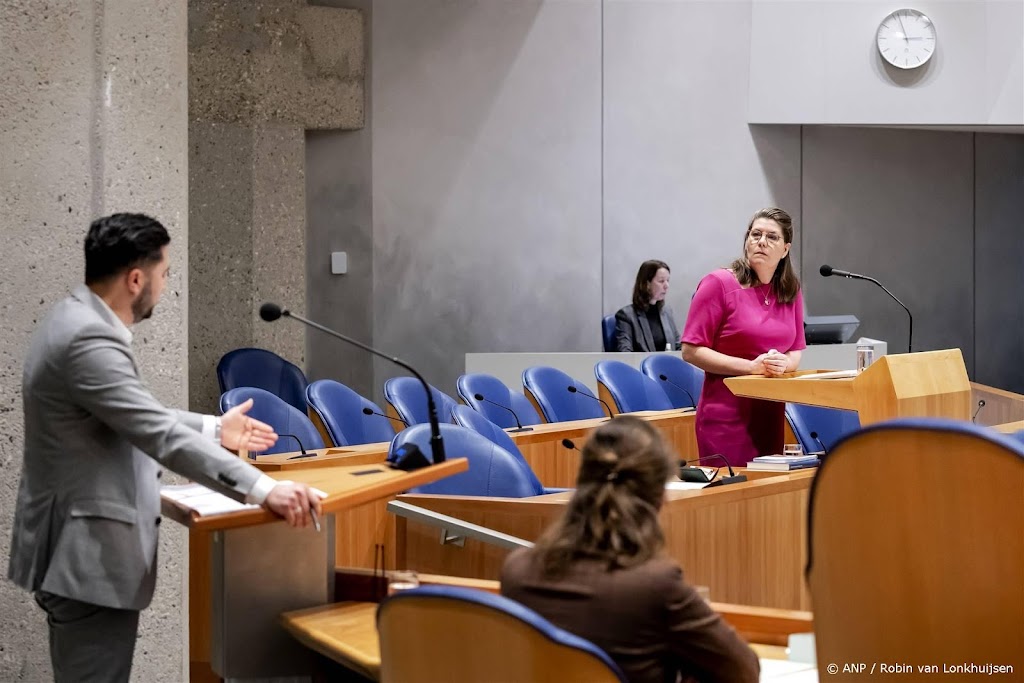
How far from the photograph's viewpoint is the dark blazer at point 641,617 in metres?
1.91

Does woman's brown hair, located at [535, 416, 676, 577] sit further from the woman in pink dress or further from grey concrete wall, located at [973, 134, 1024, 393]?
grey concrete wall, located at [973, 134, 1024, 393]

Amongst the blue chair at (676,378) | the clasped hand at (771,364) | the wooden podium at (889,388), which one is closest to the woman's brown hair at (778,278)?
the clasped hand at (771,364)

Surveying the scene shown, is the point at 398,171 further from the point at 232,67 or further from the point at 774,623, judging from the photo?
the point at 774,623

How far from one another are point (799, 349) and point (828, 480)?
111 inches

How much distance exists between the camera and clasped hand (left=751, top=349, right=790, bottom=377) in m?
4.19

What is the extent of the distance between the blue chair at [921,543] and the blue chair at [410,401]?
373 cm

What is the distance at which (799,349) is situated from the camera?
4523mm

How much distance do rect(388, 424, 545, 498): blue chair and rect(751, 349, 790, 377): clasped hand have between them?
37.0 inches

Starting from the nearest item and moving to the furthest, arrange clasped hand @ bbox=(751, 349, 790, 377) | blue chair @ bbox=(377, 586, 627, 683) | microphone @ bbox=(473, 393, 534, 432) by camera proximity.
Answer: blue chair @ bbox=(377, 586, 627, 683)
clasped hand @ bbox=(751, 349, 790, 377)
microphone @ bbox=(473, 393, 534, 432)

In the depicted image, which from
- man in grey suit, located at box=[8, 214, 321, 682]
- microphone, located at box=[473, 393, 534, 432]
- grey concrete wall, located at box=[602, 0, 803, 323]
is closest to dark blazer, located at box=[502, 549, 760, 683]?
man in grey suit, located at box=[8, 214, 321, 682]

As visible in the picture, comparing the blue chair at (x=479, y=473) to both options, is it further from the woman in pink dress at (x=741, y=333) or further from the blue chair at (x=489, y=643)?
the blue chair at (x=489, y=643)

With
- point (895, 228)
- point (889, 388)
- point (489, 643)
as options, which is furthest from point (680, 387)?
point (489, 643)

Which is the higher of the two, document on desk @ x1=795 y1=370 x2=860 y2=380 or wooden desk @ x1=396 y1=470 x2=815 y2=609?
document on desk @ x1=795 y1=370 x2=860 y2=380

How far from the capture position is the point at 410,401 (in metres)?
5.71
